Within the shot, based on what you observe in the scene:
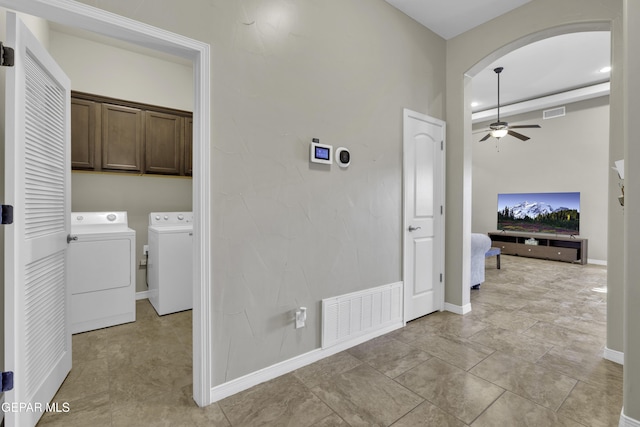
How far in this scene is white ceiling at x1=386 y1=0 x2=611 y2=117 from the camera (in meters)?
2.87

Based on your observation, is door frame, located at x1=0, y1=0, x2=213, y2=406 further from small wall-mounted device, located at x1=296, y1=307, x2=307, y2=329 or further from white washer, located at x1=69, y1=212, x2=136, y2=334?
white washer, located at x1=69, y1=212, x2=136, y2=334

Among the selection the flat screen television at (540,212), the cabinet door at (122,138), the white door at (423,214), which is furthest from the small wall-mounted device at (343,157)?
the flat screen television at (540,212)

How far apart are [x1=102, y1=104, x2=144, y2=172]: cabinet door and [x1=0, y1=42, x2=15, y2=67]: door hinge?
2027 millimetres

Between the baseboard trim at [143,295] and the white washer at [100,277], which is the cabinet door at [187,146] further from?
the baseboard trim at [143,295]

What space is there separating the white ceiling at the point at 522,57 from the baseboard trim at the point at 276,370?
10.2 ft

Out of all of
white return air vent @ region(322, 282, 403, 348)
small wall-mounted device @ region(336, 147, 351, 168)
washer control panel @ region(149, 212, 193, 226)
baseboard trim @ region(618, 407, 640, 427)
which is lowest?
baseboard trim @ region(618, 407, 640, 427)

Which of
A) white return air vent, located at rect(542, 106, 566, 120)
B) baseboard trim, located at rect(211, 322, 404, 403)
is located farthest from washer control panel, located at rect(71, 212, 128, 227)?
white return air vent, located at rect(542, 106, 566, 120)

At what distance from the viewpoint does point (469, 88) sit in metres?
3.31

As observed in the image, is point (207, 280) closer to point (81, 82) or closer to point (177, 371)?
point (177, 371)

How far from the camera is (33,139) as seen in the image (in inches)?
61.9

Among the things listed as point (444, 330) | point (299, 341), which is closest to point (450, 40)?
point (444, 330)

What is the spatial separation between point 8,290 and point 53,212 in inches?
23.6

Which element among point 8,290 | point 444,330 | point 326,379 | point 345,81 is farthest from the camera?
point 444,330

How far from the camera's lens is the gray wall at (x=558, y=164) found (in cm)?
580
